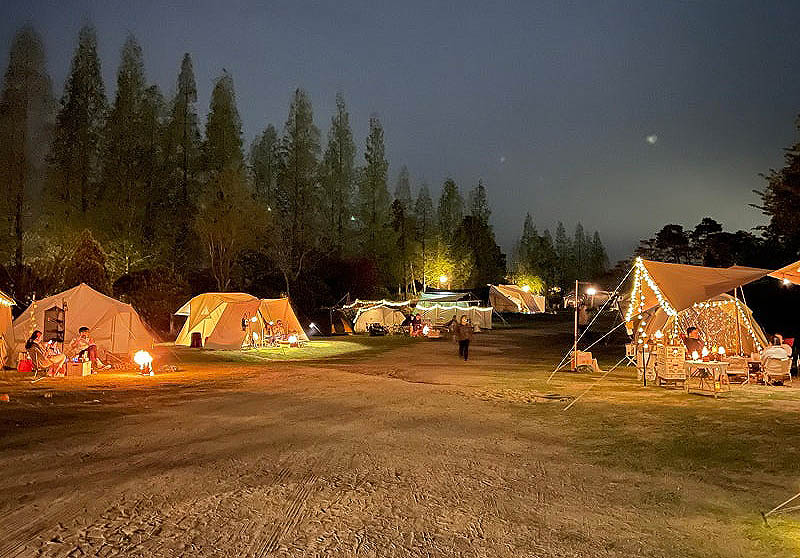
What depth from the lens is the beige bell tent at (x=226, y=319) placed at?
885 inches

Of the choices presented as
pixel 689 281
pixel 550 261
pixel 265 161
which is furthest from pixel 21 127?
pixel 550 261

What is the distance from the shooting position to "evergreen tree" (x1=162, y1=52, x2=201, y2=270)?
124 feet

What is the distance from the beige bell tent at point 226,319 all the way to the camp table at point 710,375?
623 inches

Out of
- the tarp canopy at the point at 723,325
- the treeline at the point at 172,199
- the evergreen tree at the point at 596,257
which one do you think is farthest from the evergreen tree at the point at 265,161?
the evergreen tree at the point at 596,257

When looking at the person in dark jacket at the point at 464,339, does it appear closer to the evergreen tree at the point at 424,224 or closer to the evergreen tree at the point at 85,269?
the evergreen tree at the point at 85,269

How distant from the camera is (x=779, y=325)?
23.9 meters

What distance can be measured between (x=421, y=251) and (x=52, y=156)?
1243 inches

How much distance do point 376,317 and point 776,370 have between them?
2368cm

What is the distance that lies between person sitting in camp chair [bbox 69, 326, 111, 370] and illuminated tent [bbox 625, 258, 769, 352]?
45.1 feet

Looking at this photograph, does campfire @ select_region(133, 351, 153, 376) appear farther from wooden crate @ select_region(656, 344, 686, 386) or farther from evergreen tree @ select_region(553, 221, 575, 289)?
evergreen tree @ select_region(553, 221, 575, 289)

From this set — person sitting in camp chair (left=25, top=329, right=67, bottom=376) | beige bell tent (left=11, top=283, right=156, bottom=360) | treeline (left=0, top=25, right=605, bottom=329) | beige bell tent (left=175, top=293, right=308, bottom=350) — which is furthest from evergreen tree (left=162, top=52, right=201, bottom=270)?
person sitting in camp chair (left=25, top=329, right=67, bottom=376)

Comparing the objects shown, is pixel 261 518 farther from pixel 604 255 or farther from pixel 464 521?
pixel 604 255

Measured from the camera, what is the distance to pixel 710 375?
1228cm

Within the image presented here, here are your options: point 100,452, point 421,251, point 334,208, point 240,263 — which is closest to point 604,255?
point 421,251
